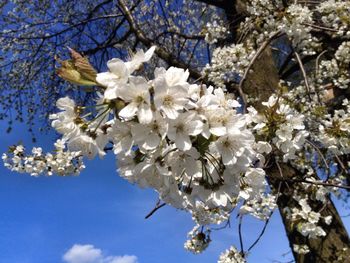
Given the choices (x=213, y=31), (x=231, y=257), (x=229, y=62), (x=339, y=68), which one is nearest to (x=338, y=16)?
(x=339, y=68)

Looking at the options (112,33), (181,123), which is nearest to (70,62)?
(181,123)

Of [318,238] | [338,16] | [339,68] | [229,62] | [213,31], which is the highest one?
[213,31]

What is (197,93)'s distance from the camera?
1.25 m

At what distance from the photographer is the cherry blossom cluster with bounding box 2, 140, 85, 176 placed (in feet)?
13.2

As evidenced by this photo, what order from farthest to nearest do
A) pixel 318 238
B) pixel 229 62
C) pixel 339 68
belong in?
pixel 339 68 < pixel 229 62 < pixel 318 238

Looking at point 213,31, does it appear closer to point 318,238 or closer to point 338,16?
point 338,16

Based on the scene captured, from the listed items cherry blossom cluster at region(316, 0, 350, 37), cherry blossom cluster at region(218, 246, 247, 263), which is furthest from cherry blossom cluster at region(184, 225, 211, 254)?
cherry blossom cluster at region(316, 0, 350, 37)

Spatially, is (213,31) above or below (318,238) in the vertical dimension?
above

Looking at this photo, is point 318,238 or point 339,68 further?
point 339,68

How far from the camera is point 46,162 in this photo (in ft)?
13.8

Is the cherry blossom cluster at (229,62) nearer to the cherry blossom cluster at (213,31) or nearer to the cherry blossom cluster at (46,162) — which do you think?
the cherry blossom cluster at (213,31)

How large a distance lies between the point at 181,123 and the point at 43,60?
6910 millimetres

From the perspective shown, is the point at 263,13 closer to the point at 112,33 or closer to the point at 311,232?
the point at 311,232

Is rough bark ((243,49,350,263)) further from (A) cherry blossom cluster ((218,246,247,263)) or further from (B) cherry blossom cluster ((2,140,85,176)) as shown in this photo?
(B) cherry blossom cluster ((2,140,85,176))
